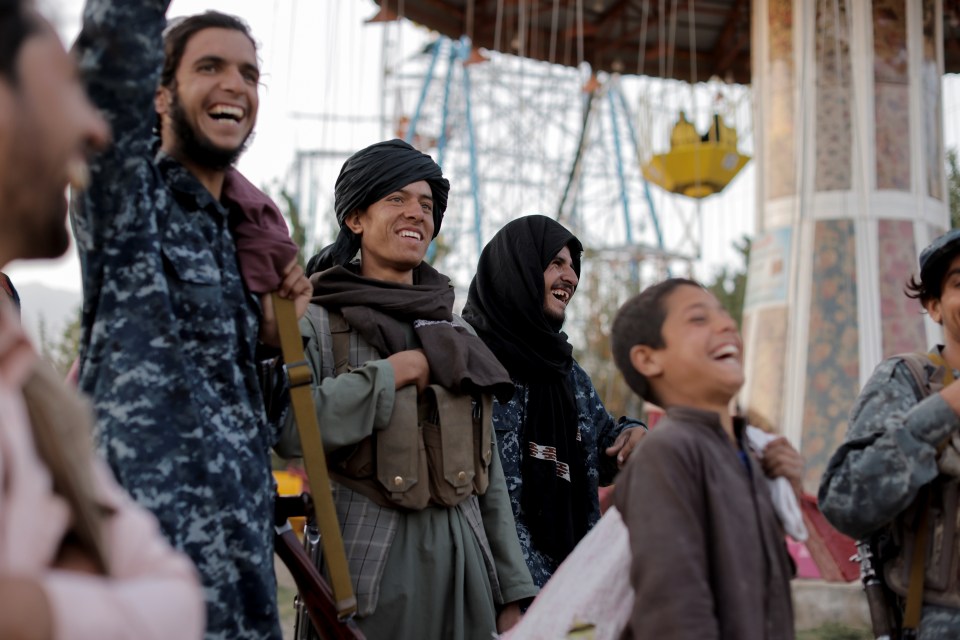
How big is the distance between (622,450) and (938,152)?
798 centimetres

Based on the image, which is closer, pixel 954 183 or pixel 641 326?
pixel 641 326

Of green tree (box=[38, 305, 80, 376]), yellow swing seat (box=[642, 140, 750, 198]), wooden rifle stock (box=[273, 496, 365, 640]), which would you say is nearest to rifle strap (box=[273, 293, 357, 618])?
wooden rifle stock (box=[273, 496, 365, 640])

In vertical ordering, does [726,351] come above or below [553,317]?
below

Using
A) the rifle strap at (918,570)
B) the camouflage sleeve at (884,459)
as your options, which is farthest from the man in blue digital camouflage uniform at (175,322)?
the rifle strap at (918,570)

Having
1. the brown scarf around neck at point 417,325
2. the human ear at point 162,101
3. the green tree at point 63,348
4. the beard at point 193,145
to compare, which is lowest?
the brown scarf around neck at point 417,325

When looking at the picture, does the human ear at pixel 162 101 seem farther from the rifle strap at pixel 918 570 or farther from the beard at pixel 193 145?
the rifle strap at pixel 918 570

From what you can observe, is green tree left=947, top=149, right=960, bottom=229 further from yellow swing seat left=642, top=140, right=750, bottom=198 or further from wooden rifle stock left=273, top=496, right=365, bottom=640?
wooden rifle stock left=273, top=496, right=365, bottom=640

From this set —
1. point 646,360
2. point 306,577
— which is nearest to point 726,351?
point 646,360

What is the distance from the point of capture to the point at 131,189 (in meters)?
2.23

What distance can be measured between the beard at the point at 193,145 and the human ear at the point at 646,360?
3.22ft

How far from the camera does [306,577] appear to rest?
277 cm

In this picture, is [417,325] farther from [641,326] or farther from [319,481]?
[641,326]

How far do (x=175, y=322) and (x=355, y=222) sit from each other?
1.38 m

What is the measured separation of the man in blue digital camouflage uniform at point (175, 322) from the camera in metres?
2.11
